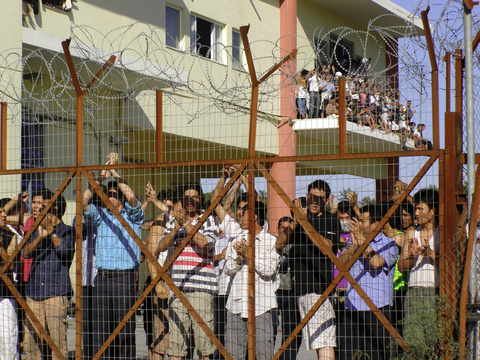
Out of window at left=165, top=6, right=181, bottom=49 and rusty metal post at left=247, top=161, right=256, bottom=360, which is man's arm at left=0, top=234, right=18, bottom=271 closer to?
rusty metal post at left=247, top=161, right=256, bottom=360

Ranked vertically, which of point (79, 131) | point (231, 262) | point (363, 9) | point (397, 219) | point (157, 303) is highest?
point (363, 9)

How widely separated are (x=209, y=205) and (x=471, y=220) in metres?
1.99

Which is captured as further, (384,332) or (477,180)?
(384,332)

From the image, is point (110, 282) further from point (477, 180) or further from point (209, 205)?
point (477, 180)

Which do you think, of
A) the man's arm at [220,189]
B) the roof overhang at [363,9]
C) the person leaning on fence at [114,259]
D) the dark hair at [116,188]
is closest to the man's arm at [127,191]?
the person leaning on fence at [114,259]

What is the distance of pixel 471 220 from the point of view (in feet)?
16.2

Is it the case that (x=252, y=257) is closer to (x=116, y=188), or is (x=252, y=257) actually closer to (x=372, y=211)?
(x=372, y=211)

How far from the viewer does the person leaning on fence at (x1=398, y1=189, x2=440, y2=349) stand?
508cm

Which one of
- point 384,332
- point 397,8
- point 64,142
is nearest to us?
point 384,332

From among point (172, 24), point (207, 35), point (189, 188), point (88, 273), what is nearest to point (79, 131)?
point (189, 188)

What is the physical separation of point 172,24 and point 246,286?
10.7 metres

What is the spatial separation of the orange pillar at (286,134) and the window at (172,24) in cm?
264

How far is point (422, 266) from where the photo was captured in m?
5.51

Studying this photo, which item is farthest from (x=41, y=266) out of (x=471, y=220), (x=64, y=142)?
(x=64, y=142)
